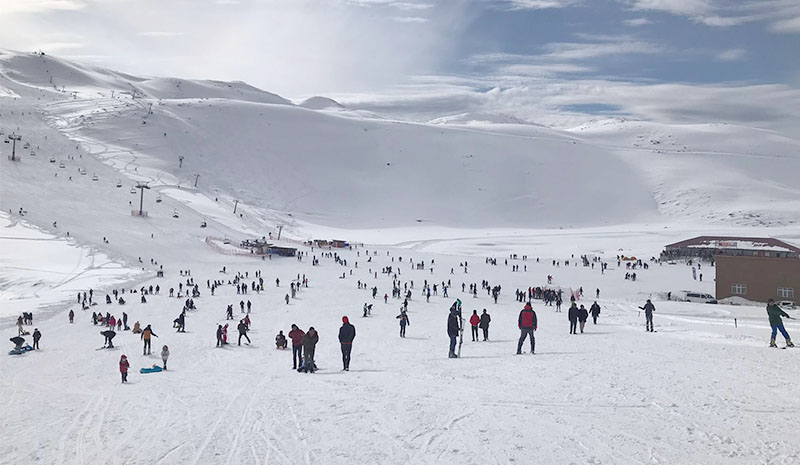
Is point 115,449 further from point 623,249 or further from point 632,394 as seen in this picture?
point 623,249

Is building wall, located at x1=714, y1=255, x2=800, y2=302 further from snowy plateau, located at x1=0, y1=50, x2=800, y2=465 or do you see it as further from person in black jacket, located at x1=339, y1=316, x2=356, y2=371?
person in black jacket, located at x1=339, y1=316, x2=356, y2=371

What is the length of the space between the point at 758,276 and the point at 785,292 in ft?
4.75

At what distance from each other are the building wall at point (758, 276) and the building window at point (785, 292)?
0.07 meters

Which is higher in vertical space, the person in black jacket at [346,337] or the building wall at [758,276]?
the building wall at [758,276]

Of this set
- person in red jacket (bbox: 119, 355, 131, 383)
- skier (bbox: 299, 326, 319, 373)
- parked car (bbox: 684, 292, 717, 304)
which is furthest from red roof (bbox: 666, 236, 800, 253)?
person in red jacket (bbox: 119, 355, 131, 383)

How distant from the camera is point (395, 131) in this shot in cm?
13825

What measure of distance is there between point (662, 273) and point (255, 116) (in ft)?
334

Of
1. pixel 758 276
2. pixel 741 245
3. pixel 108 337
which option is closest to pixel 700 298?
pixel 758 276

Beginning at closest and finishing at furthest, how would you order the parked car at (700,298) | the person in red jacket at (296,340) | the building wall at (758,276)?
1. the person in red jacket at (296,340)
2. the building wall at (758,276)
3. the parked car at (700,298)

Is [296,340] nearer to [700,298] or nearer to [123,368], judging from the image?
[123,368]

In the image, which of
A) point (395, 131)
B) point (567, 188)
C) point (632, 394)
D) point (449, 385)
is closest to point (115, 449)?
point (449, 385)

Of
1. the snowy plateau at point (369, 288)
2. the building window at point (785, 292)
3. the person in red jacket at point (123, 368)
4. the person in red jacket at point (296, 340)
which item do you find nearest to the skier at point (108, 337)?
the snowy plateau at point (369, 288)

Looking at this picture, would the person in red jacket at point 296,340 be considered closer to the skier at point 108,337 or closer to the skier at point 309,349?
the skier at point 309,349

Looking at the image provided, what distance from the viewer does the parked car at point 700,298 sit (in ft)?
116
